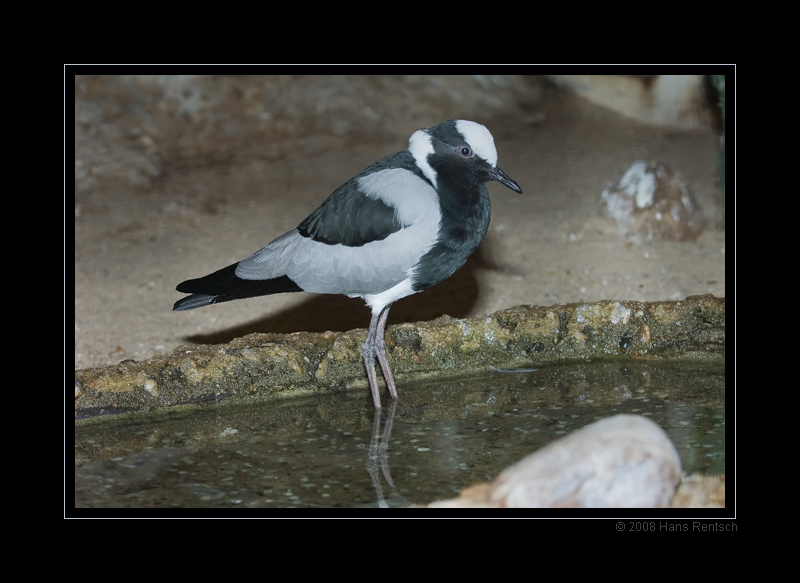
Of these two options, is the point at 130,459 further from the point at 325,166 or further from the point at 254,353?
the point at 325,166

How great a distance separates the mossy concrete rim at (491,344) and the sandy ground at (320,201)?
2.44ft

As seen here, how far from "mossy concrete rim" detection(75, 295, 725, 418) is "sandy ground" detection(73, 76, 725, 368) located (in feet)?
2.44

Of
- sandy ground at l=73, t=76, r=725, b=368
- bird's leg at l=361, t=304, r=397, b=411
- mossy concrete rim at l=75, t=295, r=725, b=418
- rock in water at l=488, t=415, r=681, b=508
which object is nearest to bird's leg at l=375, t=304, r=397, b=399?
bird's leg at l=361, t=304, r=397, b=411

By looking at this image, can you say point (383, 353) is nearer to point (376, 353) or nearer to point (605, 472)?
point (376, 353)

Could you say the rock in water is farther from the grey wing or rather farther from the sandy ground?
the sandy ground

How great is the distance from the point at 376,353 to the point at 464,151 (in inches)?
36.3

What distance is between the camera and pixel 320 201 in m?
6.33

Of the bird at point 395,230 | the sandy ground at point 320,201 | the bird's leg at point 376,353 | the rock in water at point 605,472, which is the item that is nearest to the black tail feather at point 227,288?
the bird at point 395,230

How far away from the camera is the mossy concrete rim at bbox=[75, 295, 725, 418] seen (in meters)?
3.78

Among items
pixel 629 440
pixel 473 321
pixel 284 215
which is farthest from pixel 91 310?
pixel 629 440

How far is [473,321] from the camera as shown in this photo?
4.00 metres

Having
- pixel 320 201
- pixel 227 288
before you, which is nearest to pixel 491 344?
pixel 227 288

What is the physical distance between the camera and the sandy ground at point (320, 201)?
476cm

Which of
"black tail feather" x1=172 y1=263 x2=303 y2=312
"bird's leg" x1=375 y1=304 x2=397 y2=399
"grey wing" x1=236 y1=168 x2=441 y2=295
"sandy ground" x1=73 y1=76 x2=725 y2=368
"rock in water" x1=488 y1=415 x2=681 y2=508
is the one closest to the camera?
"rock in water" x1=488 y1=415 x2=681 y2=508
